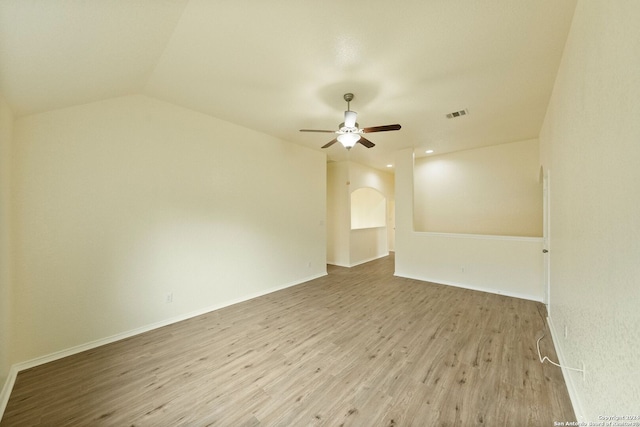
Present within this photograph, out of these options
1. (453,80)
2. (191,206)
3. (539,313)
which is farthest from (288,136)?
(539,313)

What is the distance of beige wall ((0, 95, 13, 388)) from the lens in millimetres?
1962

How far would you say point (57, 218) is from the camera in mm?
2453

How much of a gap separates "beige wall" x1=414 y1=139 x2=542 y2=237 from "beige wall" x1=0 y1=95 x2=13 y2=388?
7.10m

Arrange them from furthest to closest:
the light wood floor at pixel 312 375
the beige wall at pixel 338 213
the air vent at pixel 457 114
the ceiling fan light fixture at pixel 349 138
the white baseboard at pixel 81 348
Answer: the beige wall at pixel 338 213 < the air vent at pixel 457 114 < the ceiling fan light fixture at pixel 349 138 < the white baseboard at pixel 81 348 < the light wood floor at pixel 312 375

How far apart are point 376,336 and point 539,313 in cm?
262

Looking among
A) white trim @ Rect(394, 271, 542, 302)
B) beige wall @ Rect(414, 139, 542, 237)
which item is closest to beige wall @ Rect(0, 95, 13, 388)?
white trim @ Rect(394, 271, 542, 302)

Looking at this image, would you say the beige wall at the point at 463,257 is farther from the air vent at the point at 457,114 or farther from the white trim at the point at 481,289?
the air vent at the point at 457,114

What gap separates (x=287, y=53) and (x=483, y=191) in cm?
546

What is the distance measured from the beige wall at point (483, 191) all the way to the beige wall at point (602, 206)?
3504mm

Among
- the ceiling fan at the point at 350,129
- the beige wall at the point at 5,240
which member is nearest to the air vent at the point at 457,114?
the ceiling fan at the point at 350,129

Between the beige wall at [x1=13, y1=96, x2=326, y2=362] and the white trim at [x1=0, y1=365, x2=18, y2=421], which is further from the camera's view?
the beige wall at [x1=13, y1=96, x2=326, y2=362]

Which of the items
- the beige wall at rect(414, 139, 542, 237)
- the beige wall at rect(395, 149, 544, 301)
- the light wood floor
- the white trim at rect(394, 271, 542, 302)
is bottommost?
the light wood floor

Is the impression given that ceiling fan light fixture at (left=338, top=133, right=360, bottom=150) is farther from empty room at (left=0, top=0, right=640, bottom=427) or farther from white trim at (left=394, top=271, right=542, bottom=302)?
white trim at (left=394, top=271, right=542, bottom=302)

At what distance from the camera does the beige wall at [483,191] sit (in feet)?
16.3
